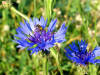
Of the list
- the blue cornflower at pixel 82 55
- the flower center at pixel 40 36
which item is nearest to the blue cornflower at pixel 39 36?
the flower center at pixel 40 36

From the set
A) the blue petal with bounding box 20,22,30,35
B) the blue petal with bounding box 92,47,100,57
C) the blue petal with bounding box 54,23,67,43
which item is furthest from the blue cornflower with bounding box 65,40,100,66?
the blue petal with bounding box 20,22,30,35

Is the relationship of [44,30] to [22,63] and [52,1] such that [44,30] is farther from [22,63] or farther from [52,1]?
[22,63]

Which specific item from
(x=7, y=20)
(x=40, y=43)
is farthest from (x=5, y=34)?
(x=40, y=43)

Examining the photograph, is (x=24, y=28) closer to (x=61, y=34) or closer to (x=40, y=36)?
(x=40, y=36)

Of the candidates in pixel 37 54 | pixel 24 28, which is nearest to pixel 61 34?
pixel 24 28

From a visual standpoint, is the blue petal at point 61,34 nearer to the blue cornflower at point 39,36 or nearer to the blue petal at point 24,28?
the blue cornflower at point 39,36

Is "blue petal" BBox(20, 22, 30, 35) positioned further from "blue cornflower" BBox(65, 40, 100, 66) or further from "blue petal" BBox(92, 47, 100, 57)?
"blue petal" BBox(92, 47, 100, 57)

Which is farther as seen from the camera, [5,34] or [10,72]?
[5,34]

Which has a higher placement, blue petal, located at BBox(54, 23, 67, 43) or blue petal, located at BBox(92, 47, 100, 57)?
blue petal, located at BBox(54, 23, 67, 43)
